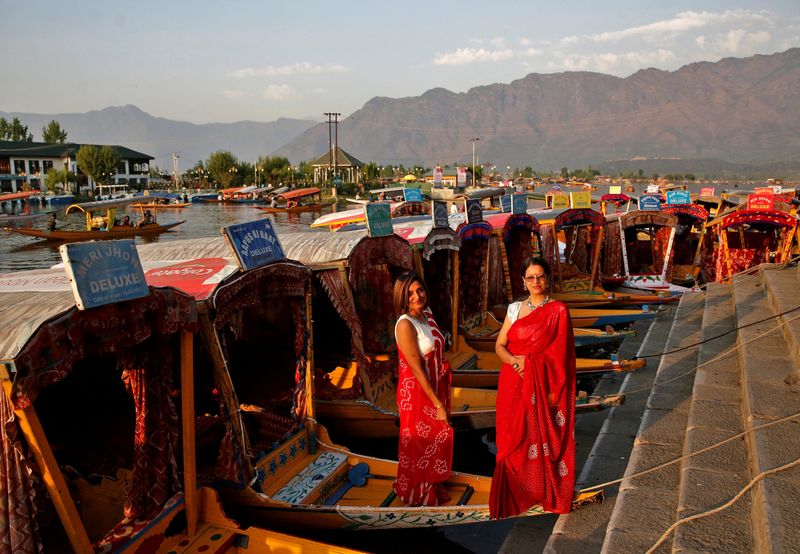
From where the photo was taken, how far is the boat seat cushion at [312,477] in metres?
5.92

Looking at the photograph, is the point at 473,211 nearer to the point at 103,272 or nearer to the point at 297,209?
the point at 103,272

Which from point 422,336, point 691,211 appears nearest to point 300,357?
point 422,336

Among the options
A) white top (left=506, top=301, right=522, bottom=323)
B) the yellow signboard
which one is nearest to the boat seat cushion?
white top (left=506, top=301, right=522, bottom=323)

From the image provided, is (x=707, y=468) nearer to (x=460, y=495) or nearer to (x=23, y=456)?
(x=460, y=495)

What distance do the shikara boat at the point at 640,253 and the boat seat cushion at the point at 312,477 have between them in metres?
12.0

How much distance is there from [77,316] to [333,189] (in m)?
71.8

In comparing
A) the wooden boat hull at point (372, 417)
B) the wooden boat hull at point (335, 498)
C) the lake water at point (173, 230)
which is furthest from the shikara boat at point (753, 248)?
the lake water at point (173, 230)

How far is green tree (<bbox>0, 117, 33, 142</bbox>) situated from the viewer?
99450 mm

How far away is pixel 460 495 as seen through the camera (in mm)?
5680

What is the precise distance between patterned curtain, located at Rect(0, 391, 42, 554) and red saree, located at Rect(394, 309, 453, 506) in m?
2.71

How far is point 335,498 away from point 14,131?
116 m

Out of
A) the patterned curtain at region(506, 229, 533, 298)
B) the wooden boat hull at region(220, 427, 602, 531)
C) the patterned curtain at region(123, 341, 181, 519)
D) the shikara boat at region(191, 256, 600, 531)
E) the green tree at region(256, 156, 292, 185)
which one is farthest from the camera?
Answer: the green tree at region(256, 156, 292, 185)

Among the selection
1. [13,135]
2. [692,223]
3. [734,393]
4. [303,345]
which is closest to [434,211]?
[303,345]

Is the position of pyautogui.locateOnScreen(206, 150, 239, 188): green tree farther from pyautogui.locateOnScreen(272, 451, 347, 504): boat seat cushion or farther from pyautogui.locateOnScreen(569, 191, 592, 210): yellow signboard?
pyautogui.locateOnScreen(272, 451, 347, 504): boat seat cushion
